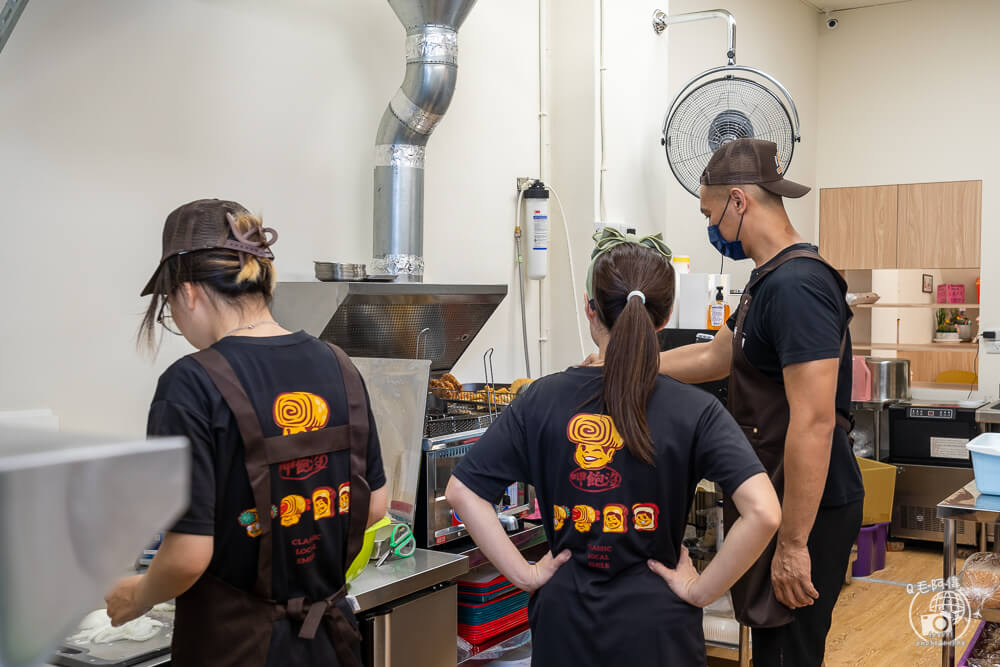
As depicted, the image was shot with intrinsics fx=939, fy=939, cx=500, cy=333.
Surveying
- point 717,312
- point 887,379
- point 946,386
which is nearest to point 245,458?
point 717,312

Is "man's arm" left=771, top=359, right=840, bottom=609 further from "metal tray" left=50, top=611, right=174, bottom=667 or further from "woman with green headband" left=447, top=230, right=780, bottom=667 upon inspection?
"metal tray" left=50, top=611, right=174, bottom=667

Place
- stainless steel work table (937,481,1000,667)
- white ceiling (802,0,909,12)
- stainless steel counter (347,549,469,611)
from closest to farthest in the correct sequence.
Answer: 1. stainless steel counter (347,549,469,611)
2. stainless steel work table (937,481,1000,667)
3. white ceiling (802,0,909,12)

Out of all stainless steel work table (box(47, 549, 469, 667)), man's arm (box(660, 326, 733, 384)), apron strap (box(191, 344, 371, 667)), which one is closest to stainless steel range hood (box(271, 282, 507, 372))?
stainless steel work table (box(47, 549, 469, 667))

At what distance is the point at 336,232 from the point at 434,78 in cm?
63

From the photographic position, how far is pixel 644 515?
158 cm

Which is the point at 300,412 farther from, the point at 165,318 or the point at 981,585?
the point at 981,585

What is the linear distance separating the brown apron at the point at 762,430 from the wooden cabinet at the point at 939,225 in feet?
16.6

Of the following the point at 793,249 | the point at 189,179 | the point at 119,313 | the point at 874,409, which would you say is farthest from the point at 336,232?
the point at 874,409

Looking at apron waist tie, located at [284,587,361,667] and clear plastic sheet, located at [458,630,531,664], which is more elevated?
apron waist tie, located at [284,587,361,667]

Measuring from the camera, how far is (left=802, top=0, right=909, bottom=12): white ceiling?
22.4 ft

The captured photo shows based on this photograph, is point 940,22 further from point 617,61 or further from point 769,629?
point 769,629

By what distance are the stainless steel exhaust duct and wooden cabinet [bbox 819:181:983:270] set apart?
463cm

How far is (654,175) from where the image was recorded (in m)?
4.85

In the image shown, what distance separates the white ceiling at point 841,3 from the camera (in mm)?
6824
